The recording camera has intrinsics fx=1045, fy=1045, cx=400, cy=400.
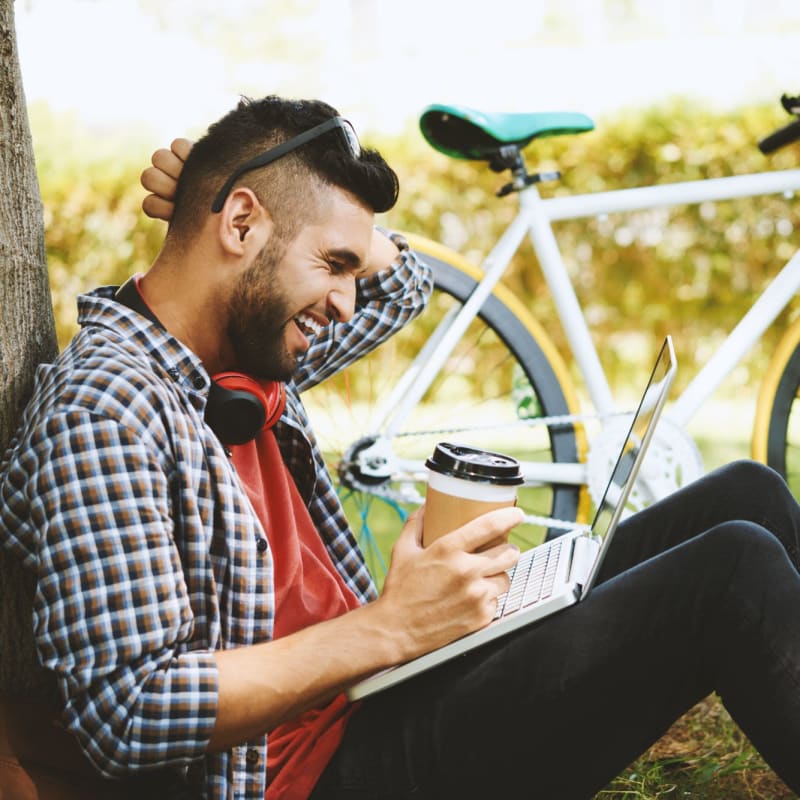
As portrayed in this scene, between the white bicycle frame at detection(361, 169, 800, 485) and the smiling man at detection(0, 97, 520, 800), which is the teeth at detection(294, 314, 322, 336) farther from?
the white bicycle frame at detection(361, 169, 800, 485)

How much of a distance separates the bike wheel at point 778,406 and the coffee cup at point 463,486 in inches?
68.3

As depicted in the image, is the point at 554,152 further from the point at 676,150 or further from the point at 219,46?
the point at 219,46

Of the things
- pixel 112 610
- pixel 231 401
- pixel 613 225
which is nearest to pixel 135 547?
pixel 112 610

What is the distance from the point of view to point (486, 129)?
2.68 m

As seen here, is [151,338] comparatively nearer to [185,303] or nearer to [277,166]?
[185,303]

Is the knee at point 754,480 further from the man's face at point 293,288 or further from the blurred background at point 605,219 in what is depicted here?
the blurred background at point 605,219

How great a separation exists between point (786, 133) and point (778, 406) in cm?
75

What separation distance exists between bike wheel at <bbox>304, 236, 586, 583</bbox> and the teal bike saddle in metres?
0.27

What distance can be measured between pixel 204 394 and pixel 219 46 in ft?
34.6

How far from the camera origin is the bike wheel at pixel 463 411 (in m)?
2.80

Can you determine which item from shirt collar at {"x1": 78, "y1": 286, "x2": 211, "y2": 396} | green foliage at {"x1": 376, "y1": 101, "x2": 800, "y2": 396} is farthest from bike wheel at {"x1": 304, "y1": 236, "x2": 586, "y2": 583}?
green foliage at {"x1": 376, "y1": 101, "x2": 800, "y2": 396}

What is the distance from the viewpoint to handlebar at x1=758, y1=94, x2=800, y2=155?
110 inches

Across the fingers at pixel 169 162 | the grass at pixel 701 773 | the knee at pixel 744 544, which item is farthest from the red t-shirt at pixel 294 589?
the grass at pixel 701 773

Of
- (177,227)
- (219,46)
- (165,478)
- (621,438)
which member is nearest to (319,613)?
(165,478)
